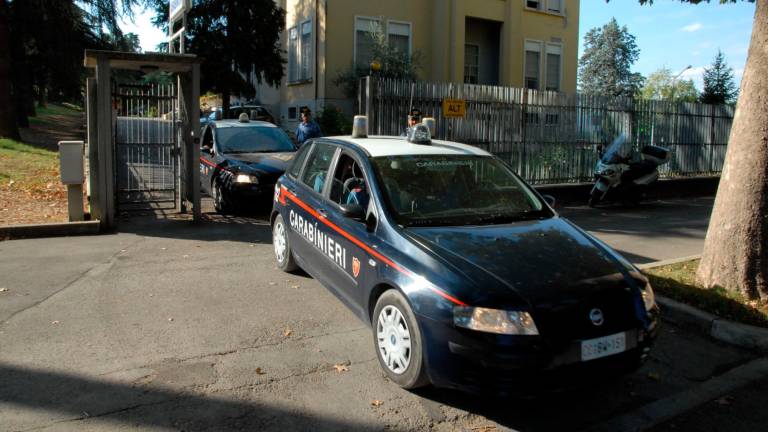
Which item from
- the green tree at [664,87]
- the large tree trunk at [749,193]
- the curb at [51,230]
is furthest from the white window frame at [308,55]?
the green tree at [664,87]

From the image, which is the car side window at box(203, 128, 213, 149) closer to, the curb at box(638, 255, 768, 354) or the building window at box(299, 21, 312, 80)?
the curb at box(638, 255, 768, 354)

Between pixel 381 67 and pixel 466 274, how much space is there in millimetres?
17317

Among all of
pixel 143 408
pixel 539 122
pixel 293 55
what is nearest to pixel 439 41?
pixel 293 55

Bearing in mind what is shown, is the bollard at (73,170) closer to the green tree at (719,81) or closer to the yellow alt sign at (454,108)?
the yellow alt sign at (454,108)

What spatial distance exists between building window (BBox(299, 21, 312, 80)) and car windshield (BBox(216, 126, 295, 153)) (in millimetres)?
10319

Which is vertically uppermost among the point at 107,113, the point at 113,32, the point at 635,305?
the point at 113,32

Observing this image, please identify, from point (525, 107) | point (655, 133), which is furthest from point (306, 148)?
point (655, 133)

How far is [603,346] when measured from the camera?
368 cm

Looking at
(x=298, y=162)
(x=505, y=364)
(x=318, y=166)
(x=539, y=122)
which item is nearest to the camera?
(x=505, y=364)

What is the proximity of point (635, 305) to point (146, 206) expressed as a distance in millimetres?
9323

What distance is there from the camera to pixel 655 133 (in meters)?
15.6

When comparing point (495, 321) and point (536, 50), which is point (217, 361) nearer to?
point (495, 321)

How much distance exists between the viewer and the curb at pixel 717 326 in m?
5.07

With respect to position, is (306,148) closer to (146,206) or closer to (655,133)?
(146,206)
